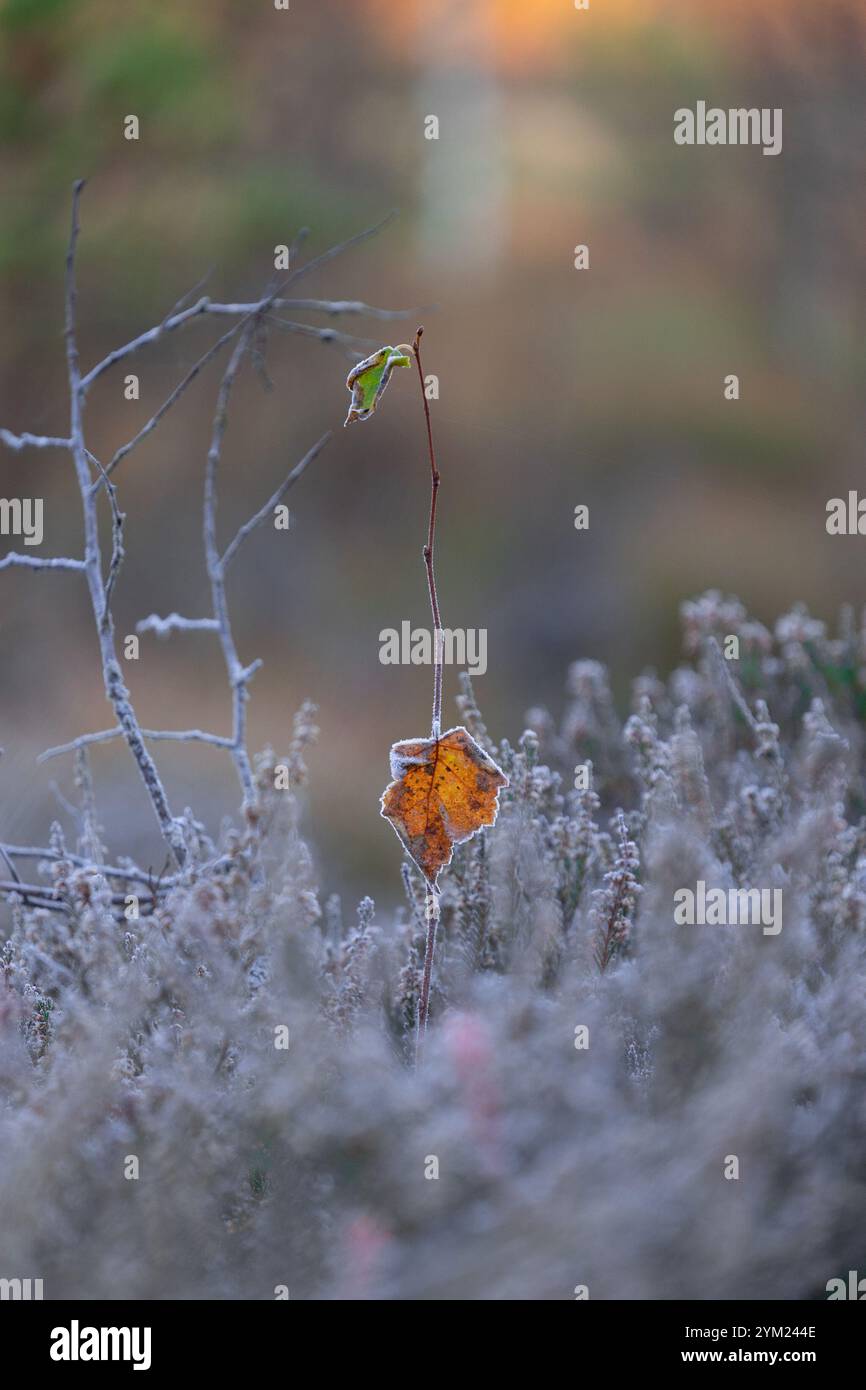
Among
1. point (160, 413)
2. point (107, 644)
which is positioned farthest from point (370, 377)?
point (107, 644)

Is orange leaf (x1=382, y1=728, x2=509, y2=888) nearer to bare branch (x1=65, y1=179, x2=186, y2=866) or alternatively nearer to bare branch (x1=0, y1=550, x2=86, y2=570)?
bare branch (x1=65, y1=179, x2=186, y2=866)

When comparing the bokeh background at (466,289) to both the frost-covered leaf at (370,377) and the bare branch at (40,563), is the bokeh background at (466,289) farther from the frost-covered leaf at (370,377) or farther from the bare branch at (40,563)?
the frost-covered leaf at (370,377)

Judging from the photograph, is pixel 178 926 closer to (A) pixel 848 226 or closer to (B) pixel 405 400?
(B) pixel 405 400

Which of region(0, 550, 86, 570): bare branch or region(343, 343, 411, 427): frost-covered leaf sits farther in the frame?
region(0, 550, 86, 570): bare branch

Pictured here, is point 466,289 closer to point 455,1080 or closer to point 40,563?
point 40,563

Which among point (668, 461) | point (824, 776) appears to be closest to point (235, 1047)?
point (824, 776)

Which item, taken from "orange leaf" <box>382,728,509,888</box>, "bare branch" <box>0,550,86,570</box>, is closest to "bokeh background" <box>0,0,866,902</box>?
"bare branch" <box>0,550,86,570</box>
